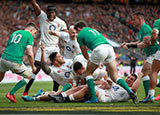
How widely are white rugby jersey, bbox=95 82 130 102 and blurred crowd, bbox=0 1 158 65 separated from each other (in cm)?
1765

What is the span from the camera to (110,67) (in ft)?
25.8

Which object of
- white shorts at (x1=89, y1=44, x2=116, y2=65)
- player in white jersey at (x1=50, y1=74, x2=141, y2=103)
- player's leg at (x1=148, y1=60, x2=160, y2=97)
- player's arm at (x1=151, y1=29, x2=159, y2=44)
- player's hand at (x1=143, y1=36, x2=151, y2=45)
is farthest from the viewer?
player's hand at (x1=143, y1=36, x2=151, y2=45)

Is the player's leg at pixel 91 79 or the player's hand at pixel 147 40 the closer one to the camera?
the player's leg at pixel 91 79

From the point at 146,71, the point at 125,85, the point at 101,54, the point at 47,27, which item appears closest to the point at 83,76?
the point at 101,54

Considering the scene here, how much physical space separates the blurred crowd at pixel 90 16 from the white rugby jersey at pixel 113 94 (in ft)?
57.9

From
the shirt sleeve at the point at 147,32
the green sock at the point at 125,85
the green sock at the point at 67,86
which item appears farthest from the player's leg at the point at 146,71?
the green sock at the point at 67,86

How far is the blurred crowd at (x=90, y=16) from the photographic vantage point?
28.0m

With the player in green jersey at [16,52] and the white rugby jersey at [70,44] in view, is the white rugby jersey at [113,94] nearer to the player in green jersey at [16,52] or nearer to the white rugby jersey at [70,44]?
the player in green jersey at [16,52]

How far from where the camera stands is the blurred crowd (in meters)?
28.0

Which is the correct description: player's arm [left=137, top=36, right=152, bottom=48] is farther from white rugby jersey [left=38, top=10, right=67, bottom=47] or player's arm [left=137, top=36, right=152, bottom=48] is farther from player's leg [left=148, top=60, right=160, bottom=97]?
white rugby jersey [left=38, top=10, right=67, bottom=47]

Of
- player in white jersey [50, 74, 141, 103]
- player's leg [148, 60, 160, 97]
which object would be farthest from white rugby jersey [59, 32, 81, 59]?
player's leg [148, 60, 160, 97]

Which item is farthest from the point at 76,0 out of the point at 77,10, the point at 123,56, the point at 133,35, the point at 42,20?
the point at 42,20

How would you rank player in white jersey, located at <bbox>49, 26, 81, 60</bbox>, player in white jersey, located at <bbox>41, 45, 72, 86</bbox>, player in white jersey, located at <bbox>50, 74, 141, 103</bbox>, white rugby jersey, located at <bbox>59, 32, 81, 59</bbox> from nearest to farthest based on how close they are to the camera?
player in white jersey, located at <bbox>50, 74, 141, 103</bbox> < player in white jersey, located at <bbox>41, 45, 72, 86</bbox> < player in white jersey, located at <bbox>49, 26, 81, 60</bbox> < white rugby jersey, located at <bbox>59, 32, 81, 59</bbox>

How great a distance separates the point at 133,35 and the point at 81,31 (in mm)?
25552
